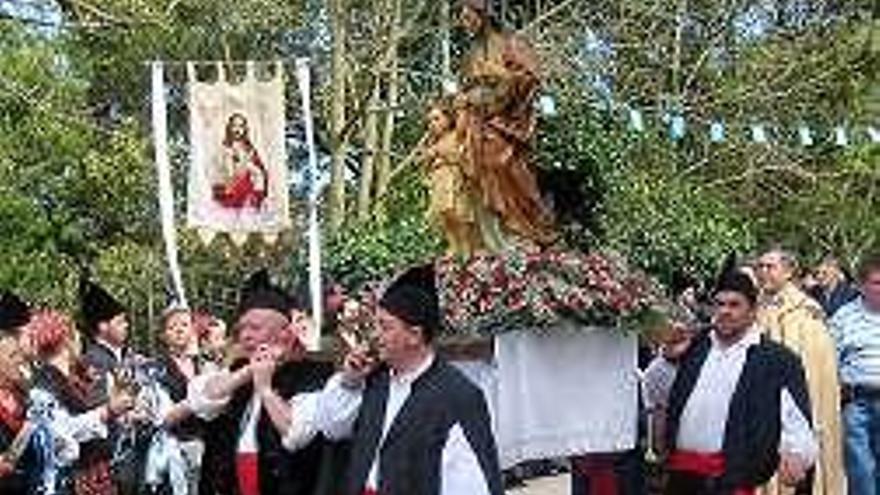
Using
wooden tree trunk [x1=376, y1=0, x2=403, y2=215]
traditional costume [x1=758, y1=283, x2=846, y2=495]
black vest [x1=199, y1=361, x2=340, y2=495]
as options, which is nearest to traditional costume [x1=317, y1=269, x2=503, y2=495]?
black vest [x1=199, y1=361, x2=340, y2=495]

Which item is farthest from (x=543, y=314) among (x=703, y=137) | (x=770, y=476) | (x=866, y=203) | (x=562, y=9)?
(x=866, y=203)

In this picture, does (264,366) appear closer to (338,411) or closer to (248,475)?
(338,411)

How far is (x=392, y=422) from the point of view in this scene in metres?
6.50

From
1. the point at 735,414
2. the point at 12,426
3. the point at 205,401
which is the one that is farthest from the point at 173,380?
the point at 735,414

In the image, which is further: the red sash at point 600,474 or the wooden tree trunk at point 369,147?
the wooden tree trunk at point 369,147

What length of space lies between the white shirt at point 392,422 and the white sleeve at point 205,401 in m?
0.40

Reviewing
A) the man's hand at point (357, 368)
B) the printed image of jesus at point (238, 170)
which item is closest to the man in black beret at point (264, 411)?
the man's hand at point (357, 368)

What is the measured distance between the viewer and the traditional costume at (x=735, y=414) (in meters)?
8.14

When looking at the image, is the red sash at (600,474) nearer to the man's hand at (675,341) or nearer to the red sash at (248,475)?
the man's hand at (675,341)

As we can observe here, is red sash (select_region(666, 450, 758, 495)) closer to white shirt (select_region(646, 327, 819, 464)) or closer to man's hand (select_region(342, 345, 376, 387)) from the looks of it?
white shirt (select_region(646, 327, 819, 464))

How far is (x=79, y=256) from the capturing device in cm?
2447

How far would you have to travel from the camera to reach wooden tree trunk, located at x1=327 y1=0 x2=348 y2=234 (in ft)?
77.8

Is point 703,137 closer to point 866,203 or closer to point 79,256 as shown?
point 866,203

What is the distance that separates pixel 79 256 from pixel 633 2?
7.82m
